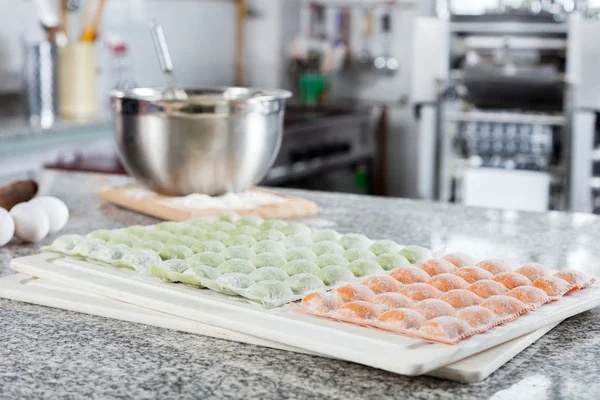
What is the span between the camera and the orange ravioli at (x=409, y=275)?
0.99m

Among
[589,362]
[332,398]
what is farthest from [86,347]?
[589,362]

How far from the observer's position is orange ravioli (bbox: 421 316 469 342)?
2.65 feet

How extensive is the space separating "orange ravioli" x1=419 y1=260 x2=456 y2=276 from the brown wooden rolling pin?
0.76 m

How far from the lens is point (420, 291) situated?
0.93 meters

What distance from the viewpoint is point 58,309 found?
1.03m

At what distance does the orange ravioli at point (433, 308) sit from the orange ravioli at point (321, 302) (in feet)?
0.28

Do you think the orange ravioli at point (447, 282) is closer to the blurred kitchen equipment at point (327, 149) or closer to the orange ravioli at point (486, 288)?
the orange ravioli at point (486, 288)

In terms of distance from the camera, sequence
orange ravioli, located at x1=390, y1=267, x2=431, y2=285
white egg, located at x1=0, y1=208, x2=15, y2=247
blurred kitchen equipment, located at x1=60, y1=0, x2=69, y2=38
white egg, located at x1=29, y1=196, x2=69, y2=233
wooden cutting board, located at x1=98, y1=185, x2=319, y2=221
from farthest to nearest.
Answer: blurred kitchen equipment, located at x1=60, y1=0, x2=69, y2=38
wooden cutting board, located at x1=98, y1=185, x2=319, y2=221
white egg, located at x1=29, y1=196, x2=69, y2=233
white egg, located at x1=0, y1=208, x2=15, y2=247
orange ravioli, located at x1=390, y1=267, x2=431, y2=285

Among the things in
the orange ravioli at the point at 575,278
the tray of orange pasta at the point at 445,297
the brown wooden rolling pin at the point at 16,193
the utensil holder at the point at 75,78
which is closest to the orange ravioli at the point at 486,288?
the tray of orange pasta at the point at 445,297

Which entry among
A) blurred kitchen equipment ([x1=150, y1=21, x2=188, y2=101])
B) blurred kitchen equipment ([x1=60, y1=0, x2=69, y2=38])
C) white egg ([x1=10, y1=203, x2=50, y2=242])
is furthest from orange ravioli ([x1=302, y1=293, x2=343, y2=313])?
blurred kitchen equipment ([x1=60, y1=0, x2=69, y2=38])

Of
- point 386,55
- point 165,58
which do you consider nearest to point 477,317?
point 165,58

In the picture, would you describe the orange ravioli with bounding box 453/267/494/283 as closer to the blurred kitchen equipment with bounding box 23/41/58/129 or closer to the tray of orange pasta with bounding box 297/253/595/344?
the tray of orange pasta with bounding box 297/253/595/344

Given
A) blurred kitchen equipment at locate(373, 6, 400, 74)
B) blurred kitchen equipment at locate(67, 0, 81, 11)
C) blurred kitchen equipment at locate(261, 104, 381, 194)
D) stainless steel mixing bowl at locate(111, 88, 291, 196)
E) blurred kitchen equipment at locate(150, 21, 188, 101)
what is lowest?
blurred kitchen equipment at locate(261, 104, 381, 194)

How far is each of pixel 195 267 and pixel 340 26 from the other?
4.02 m
